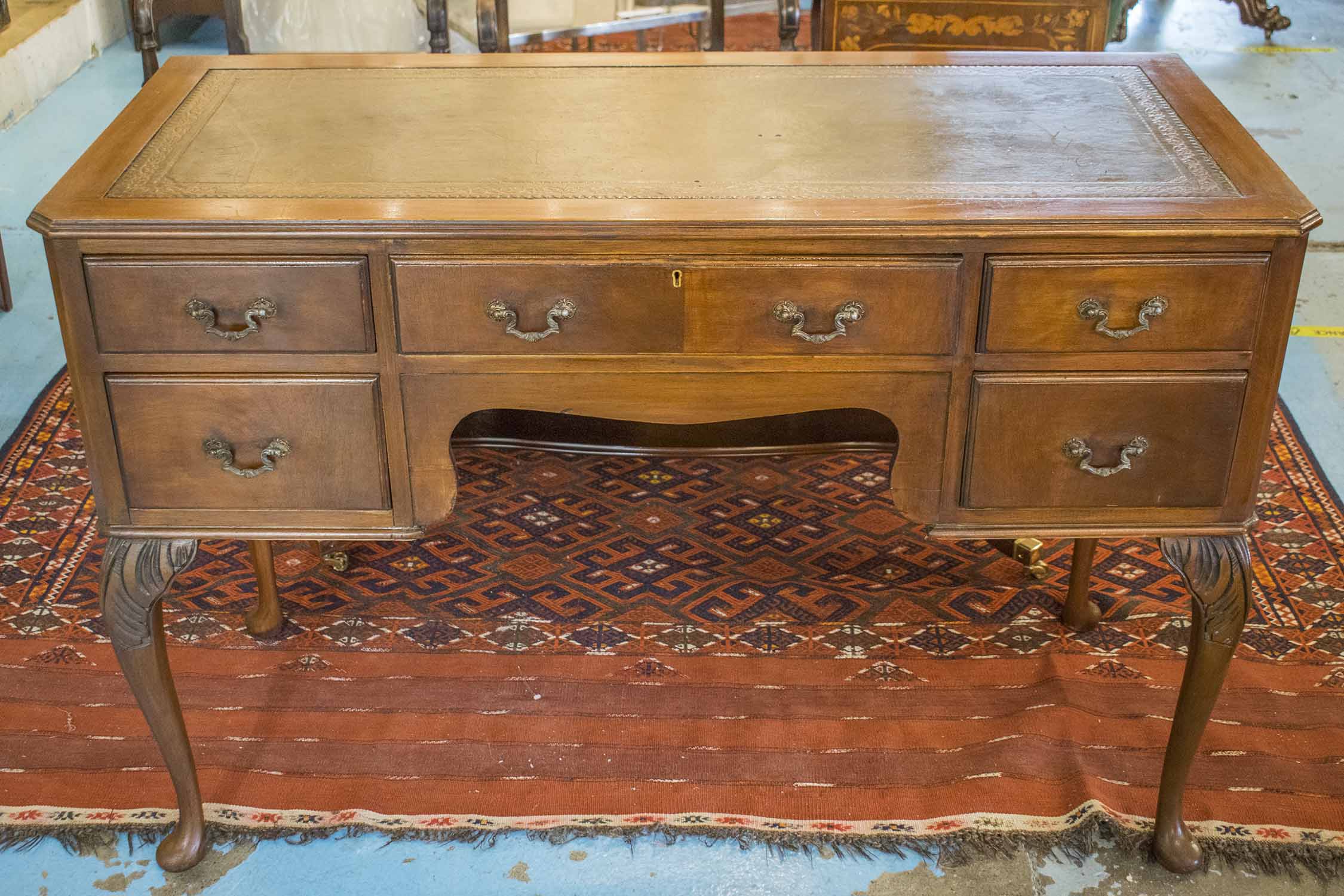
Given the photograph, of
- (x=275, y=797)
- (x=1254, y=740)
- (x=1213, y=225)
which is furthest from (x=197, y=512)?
(x=1254, y=740)

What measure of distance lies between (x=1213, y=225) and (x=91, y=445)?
1.41 metres

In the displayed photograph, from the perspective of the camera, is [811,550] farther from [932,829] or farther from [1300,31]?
[1300,31]

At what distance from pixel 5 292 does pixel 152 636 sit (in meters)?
2.16

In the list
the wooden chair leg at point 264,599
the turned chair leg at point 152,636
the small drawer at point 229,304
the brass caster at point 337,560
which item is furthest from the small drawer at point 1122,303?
the brass caster at point 337,560

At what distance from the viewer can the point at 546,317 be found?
172cm

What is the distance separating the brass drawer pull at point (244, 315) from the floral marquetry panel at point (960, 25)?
7.18ft

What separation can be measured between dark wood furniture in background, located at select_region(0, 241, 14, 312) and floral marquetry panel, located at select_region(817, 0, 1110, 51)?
2193 millimetres

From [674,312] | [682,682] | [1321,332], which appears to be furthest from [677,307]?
[1321,332]

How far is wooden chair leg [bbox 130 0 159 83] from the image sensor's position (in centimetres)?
293

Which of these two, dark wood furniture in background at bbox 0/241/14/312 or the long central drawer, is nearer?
the long central drawer

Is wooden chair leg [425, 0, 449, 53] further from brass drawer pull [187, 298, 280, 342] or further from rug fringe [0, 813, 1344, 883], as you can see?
rug fringe [0, 813, 1344, 883]

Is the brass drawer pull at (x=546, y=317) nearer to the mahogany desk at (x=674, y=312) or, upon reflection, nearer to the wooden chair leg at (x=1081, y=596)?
the mahogany desk at (x=674, y=312)

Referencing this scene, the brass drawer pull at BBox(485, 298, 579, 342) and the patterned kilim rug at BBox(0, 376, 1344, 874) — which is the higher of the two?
the brass drawer pull at BBox(485, 298, 579, 342)

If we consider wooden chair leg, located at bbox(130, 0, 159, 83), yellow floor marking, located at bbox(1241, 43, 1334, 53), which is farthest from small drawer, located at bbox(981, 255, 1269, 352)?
yellow floor marking, located at bbox(1241, 43, 1334, 53)
